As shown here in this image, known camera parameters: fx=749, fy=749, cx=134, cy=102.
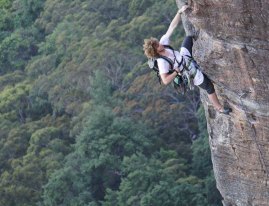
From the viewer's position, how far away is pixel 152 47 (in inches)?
343

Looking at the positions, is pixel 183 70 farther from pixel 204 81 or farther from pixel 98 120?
pixel 98 120

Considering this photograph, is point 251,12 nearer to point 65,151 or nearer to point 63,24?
point 65,151

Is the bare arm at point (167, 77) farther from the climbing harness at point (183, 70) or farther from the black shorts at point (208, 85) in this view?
the black shorts at point (208, 85)

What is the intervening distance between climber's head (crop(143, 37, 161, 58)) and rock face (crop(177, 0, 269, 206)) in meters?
0.63

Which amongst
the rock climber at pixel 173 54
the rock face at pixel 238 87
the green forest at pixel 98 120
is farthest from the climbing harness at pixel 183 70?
the green forest at pixel 98 120

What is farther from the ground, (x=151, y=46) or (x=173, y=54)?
(x=151, y=46)

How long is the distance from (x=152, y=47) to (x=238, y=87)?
5.53ft

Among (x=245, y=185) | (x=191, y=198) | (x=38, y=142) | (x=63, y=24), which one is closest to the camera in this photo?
(x=245, y=185)

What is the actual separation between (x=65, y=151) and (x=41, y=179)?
2084mm

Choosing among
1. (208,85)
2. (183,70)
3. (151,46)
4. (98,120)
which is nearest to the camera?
(151,46)

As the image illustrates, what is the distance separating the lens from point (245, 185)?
11.6 m

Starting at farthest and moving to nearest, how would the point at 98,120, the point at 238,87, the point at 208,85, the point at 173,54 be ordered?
the point at 98,120 → the point at 208,85 → the point at 238,87 → the point at 173,54

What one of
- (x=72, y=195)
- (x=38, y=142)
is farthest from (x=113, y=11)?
(x=72, y=195)

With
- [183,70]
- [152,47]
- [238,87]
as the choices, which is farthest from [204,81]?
[152,47]
